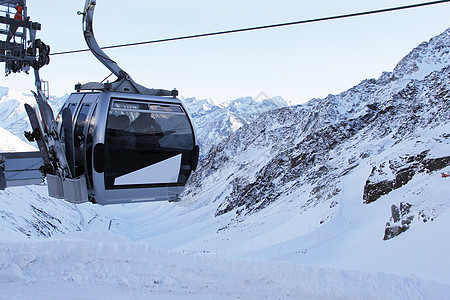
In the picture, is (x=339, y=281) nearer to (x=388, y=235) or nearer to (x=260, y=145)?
(x=388, y=235)

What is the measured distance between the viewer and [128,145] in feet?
24.5

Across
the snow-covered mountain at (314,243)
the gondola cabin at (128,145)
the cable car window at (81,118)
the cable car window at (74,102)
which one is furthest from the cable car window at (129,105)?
the snow-covered mountain at (314,243)

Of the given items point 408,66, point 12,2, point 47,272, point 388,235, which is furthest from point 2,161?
point 408,66

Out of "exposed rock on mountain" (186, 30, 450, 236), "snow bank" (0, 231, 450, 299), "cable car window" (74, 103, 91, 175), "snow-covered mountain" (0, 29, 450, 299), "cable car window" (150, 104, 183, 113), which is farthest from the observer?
"exposed rock on mountain" (186, 30, 450, 236)

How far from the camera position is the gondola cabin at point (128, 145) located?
7.15m

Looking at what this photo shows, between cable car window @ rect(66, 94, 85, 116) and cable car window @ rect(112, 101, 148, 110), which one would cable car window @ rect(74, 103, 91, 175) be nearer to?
cable car window @ rect(66, 94, 85, 116)

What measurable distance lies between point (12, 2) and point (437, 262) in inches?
502

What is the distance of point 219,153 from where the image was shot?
123 meters

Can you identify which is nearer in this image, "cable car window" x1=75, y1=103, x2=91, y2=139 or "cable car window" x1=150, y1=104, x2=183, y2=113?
"cable car window" x1=75, y1=103, x2=91, y2=139

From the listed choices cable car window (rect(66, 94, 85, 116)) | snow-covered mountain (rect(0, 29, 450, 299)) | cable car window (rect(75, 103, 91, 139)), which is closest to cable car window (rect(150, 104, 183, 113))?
cable car window (rect(75, 103, 91, 139))

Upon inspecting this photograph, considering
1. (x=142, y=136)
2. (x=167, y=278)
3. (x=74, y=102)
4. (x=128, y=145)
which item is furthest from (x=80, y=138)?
(x=167, y=278)

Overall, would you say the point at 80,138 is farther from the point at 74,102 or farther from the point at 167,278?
the point at 167,278

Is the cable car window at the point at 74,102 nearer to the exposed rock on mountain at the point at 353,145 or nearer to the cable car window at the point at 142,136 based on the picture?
the cable car window at the point at 142,136

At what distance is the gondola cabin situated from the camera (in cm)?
715
